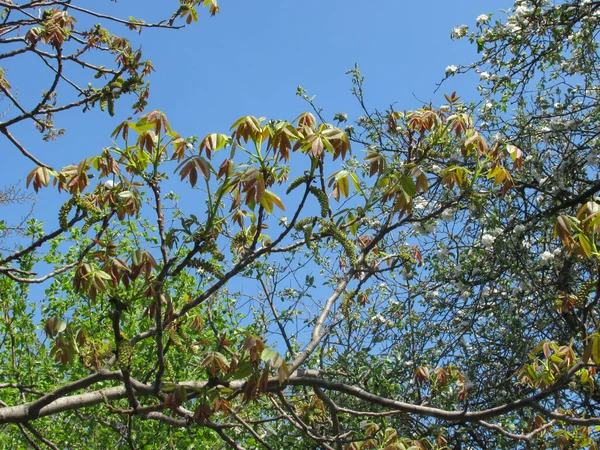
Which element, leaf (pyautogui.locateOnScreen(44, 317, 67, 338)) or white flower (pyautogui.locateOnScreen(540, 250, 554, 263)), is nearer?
leaf (pyautogui.locateOnScreen(44, 317, 67, 338))

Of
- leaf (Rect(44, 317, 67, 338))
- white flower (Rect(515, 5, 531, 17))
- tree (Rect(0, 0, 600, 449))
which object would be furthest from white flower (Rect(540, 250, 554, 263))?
leaf (Rect(44, 317, 67, 338))

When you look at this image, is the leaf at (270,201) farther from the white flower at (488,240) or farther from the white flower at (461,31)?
the white flower at (461,31)

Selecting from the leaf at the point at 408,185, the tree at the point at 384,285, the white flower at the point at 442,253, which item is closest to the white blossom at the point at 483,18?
the tree at the point at 384,285

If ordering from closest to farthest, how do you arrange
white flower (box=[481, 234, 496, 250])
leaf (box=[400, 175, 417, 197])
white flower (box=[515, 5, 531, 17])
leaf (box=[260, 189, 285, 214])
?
1. leaf (box=[260, 189, 285, 214])
2. leaf (box=[400, 175, 417, 197])
3. white flower (box=[481, 234, 496, 250])
4. white flower (box=[515, 5, 531, 17])

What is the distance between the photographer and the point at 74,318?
7309mm

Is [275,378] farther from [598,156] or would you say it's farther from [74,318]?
[74,318]

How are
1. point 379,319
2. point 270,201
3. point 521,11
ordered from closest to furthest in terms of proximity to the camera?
point 270,201 < point 379,319 < point 521,11

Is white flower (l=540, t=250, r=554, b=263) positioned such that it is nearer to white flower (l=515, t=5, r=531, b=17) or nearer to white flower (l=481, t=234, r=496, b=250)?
white flower (l=481, t=234, r=496, b=250)

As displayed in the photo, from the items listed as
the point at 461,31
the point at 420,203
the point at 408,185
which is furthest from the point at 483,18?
the point at 408,185

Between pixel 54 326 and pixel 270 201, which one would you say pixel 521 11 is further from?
pixel 54 326

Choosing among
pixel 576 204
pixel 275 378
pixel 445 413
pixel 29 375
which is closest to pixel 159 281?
pixel 275 378

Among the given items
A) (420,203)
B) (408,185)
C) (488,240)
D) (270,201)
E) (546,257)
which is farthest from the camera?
(420,203)

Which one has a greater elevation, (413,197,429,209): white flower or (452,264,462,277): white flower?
(413,197,429,209): white flower

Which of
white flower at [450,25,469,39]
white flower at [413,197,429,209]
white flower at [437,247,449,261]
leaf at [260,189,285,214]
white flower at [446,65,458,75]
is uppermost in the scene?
white flower at [450,25,469,39]
